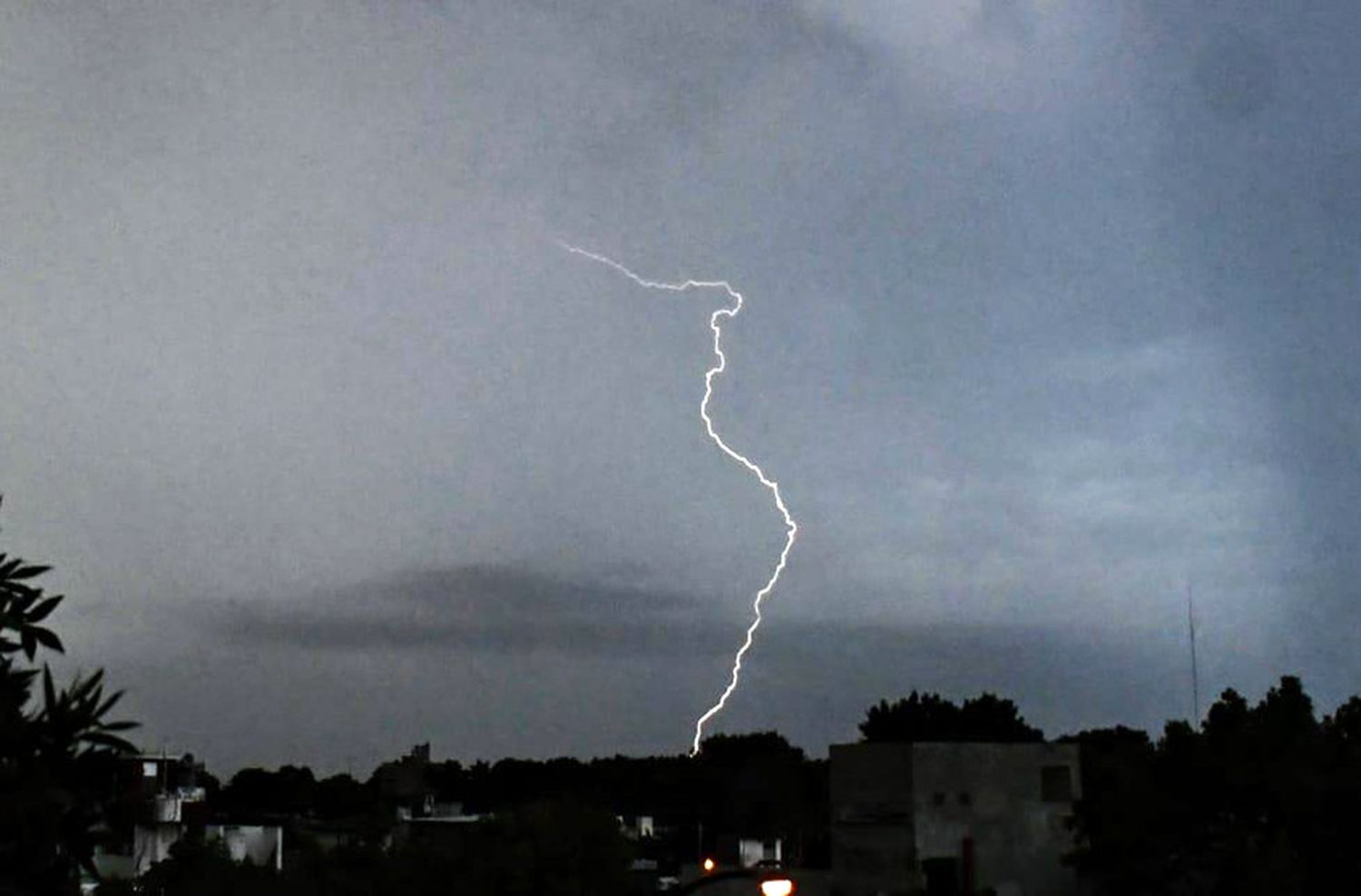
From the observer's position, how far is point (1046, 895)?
4675cm

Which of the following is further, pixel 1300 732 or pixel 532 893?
pixel 1300 732

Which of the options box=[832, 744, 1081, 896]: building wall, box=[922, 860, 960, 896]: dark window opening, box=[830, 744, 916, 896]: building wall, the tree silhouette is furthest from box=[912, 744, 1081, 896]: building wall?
the tree silhouette

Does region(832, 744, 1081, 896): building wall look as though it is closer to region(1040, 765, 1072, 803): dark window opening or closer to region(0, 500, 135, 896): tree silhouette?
region(1040, 765, 1072, 803): dark window opening

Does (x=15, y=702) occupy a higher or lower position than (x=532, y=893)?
higher

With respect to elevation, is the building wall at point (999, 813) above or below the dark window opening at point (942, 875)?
above

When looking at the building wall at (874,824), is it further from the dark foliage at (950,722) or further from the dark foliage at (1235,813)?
the dark foliage at (950,722)

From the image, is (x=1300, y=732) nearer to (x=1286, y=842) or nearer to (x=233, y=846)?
(x=1286, y=842)

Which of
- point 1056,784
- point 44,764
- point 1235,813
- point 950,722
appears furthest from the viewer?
point 950,722

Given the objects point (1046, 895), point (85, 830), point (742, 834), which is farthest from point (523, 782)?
point (85, 830)

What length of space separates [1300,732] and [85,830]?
136 ft

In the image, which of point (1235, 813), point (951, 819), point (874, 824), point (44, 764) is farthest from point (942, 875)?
point (44, 764)

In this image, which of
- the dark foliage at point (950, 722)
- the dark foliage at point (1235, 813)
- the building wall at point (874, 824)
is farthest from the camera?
the dark foliage at point (950, 722)

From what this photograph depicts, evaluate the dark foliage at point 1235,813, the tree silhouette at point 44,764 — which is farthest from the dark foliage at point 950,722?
the tree silhouette at point 44,764

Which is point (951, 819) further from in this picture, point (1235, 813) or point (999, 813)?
point (1235, 813)
